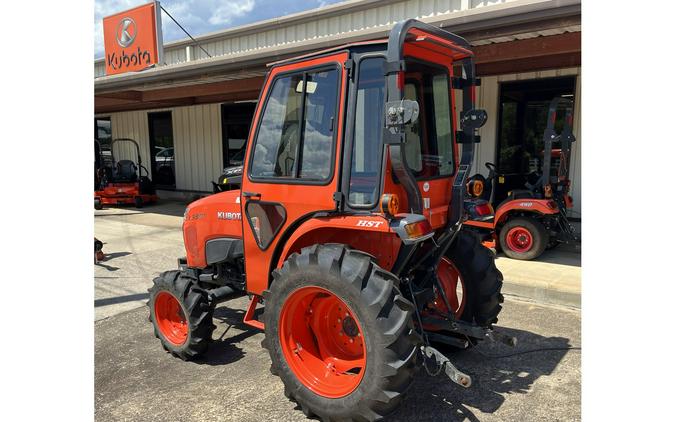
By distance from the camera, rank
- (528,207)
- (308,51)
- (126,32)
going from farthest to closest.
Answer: (126,32)
(308,51)
(528,207)

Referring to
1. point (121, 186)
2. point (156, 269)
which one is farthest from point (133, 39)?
point (156, 269)

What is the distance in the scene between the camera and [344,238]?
2986mm

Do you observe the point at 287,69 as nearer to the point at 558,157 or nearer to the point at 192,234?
the point at 192,234

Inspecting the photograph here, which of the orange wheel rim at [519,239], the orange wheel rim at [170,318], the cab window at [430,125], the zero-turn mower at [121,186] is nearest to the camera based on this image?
the cab window at [430,125]

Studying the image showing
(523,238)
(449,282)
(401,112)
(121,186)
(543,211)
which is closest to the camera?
(401,112)

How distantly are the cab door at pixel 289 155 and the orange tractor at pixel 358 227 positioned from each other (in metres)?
0.01

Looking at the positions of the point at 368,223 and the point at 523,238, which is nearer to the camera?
the point at 368,223

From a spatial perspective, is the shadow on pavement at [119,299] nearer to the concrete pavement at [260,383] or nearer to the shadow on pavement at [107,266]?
the concrete pavement at [260,383]

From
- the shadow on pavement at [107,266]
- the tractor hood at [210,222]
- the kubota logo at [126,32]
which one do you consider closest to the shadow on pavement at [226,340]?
the tractor hood at [210,222]

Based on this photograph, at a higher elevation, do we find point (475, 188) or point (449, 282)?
point (475, 188)

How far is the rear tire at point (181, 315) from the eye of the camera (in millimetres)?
3473

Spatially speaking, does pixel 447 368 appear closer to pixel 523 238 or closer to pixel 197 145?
pixel 523 238

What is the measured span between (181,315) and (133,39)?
11.9 meters

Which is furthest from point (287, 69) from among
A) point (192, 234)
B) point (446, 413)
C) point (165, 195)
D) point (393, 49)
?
point (165, 195)
